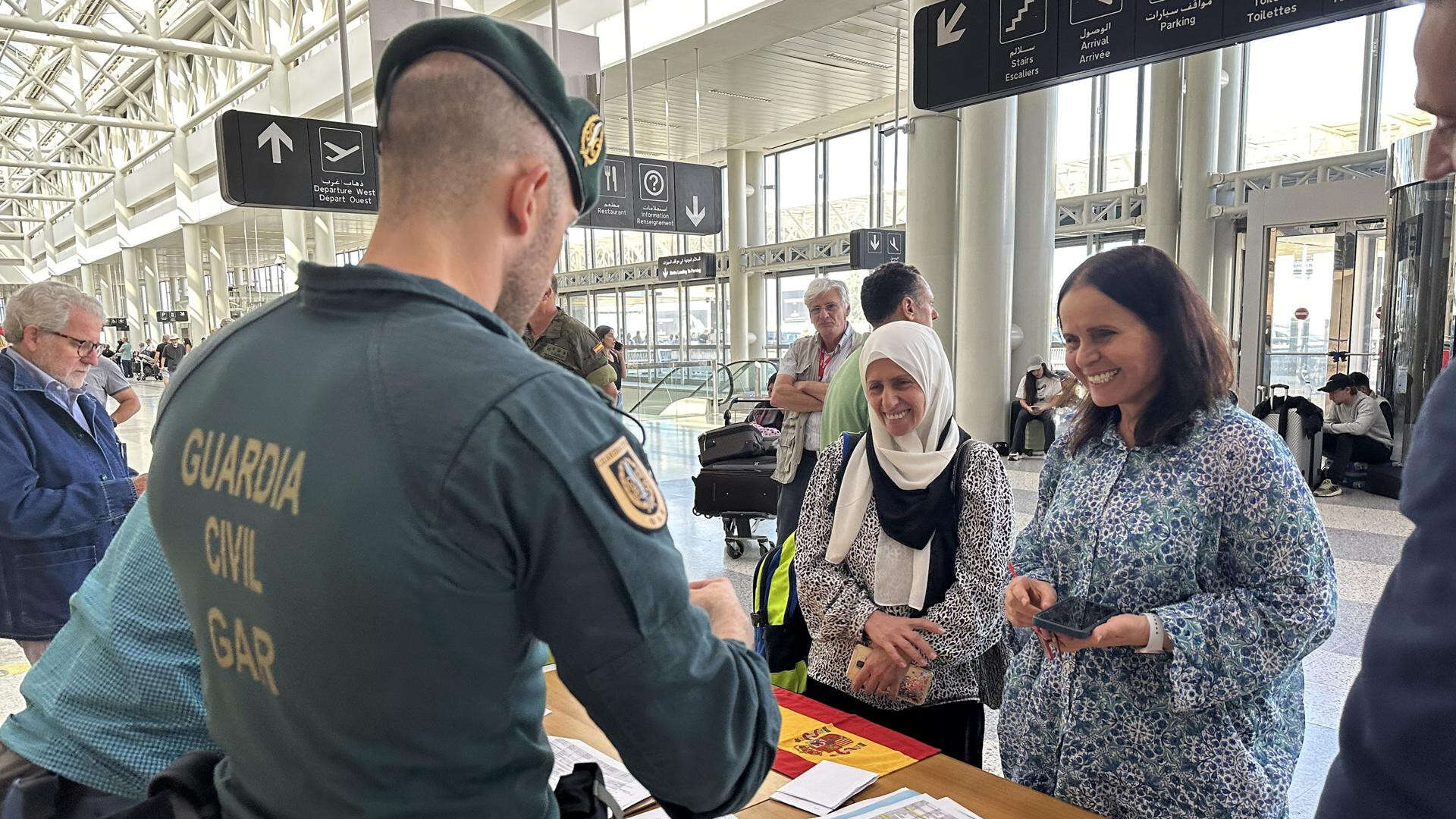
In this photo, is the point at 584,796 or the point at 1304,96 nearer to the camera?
the point at 584,796

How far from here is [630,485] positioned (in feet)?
2.50

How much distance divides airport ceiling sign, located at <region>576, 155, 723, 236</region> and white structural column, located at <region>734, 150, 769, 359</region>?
8.61m

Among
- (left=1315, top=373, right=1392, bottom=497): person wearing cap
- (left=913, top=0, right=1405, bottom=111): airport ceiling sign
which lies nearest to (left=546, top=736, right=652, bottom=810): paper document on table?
(left=913, top=0, right=1405, bottom=111): airport ceiling sign

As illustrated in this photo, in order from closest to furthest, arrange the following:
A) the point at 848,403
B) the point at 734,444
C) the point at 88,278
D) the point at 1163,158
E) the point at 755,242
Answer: the point at 848,403, the point at 734,444, the point at 1163,158, the point at 755,242, the point at 88,278

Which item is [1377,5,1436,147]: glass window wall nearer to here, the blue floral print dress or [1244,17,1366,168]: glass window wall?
[1244,17,1366,168]: glass window wall

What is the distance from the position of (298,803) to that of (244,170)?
24.0 ft

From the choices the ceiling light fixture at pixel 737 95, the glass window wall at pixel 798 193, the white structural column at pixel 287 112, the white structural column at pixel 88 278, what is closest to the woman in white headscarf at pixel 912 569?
the ceiling light fixture at pixel 737 95

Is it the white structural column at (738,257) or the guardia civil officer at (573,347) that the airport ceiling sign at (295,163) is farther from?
the white structural column at (738,257)

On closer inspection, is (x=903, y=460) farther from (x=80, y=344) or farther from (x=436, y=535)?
(x=80, y=344)

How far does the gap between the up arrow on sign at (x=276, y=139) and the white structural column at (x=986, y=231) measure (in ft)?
19.6

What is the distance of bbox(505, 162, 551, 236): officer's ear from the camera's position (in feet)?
2.80

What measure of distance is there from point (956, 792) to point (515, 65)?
1.29 m

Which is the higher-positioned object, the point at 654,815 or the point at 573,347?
the point at 573,347

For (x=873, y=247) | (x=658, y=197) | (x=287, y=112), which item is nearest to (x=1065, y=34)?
(x=658, y=197)
